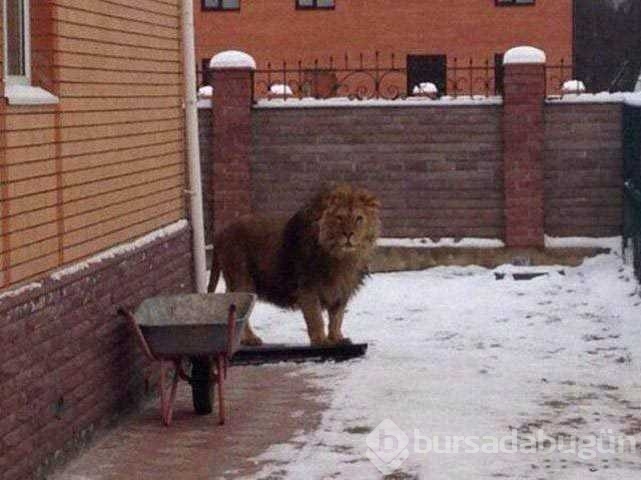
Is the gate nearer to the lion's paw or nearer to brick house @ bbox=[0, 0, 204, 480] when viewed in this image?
the lion's paw

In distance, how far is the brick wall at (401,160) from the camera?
19.4m

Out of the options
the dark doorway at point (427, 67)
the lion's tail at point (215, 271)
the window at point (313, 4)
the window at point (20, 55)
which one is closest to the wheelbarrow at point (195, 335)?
the window at point (20, 55)

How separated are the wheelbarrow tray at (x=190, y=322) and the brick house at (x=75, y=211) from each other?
0.68ft

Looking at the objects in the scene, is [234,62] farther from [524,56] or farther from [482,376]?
[482,376]

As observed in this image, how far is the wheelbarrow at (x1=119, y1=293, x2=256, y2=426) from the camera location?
1020cm

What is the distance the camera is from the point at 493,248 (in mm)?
19422

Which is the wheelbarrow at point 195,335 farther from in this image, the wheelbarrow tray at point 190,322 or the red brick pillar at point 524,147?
the red brick pillar at point 524,147

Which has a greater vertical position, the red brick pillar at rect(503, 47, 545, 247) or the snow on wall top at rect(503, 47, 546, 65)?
the snow on wall top at rect(503, 47, 546, 65)

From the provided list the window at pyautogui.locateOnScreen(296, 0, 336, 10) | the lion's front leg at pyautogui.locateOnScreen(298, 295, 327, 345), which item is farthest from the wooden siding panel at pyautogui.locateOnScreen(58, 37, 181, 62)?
the window at pyautogui.locateOnScreen(296, 0, 336, 10)

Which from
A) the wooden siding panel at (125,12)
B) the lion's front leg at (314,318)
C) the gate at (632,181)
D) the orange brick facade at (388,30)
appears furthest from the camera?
the orange brick facade at (388,30)

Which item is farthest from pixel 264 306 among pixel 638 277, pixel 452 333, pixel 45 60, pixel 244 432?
pixel 45 60

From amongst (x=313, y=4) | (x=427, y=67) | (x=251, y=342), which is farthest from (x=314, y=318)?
(x=313, y=4)

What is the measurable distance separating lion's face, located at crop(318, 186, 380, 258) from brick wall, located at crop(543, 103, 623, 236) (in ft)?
21.5

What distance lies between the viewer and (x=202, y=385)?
1083cm
